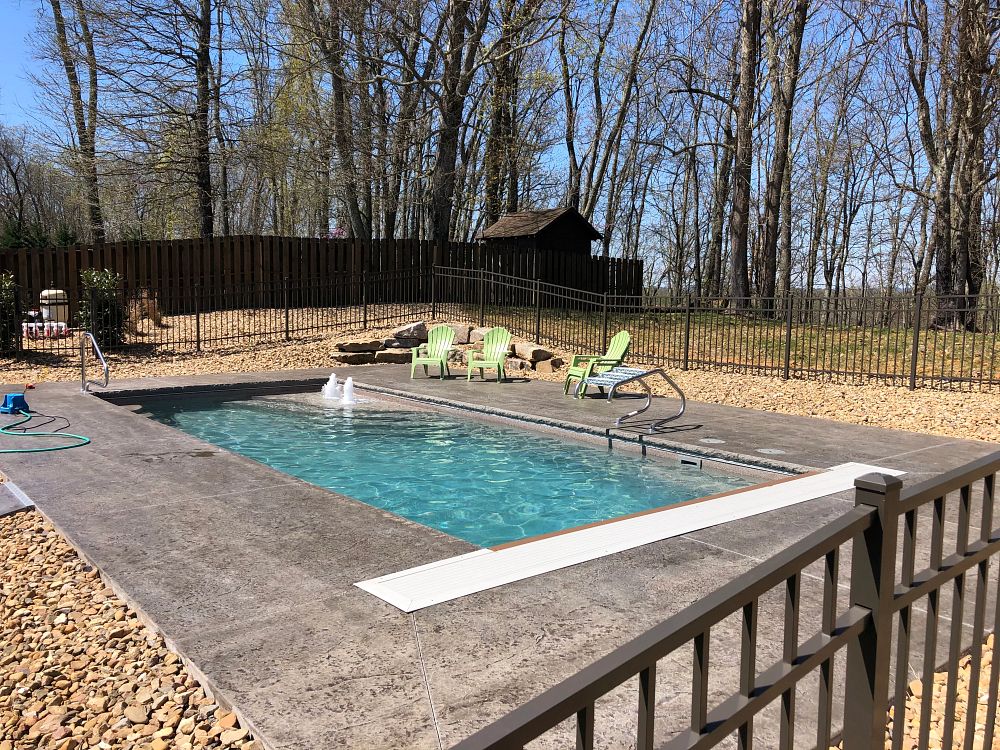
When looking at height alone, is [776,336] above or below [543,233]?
below

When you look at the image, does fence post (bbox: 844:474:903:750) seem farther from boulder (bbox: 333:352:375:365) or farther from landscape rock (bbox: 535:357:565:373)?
boulder (bbox: 333:352:375:365)

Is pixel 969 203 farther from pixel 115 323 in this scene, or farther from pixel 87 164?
pixel 87 164

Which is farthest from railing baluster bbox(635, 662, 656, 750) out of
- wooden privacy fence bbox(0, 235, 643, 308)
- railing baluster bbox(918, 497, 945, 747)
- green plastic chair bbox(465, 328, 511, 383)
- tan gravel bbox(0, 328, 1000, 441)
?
wooden privacy fence bbox(0, 235, 643, 308)

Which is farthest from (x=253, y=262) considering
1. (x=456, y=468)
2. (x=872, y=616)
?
(x=872, y=616)

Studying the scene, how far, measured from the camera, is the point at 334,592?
154 inches

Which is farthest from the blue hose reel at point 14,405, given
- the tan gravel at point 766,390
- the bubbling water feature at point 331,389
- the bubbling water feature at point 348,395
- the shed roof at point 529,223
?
the shed roof at point 529,223

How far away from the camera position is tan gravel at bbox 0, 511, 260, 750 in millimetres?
2682

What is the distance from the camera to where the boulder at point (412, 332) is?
17.1m

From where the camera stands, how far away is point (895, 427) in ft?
31.4

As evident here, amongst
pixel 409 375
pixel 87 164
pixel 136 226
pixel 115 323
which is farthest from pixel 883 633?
pixel 136 226

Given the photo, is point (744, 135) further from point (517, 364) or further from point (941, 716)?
point (941, 716)

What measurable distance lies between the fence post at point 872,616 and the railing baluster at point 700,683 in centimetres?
60

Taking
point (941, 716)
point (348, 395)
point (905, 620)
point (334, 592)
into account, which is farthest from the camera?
point (348, 395)

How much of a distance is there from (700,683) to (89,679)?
275cm
